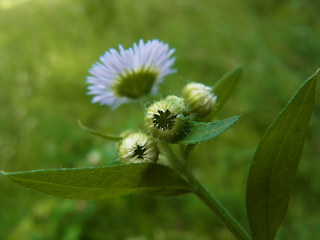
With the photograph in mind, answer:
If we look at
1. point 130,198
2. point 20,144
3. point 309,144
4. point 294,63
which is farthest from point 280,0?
point 20,144

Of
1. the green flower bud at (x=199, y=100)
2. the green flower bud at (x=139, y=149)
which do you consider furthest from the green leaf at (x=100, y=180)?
the green flower bud at (x=199, y=100)

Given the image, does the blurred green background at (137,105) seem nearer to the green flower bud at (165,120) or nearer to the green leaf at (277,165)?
the green flower bud at (165,120)

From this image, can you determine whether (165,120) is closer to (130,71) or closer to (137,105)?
(130,71)

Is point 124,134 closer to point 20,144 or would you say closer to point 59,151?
point 59,151

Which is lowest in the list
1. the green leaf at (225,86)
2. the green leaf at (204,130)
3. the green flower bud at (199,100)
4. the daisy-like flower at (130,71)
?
the green leaf at (204,130)

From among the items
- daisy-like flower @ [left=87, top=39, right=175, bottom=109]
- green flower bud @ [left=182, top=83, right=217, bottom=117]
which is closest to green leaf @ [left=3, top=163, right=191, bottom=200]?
green flower bud @ [left=182, top=83, right=217, bottom=117]

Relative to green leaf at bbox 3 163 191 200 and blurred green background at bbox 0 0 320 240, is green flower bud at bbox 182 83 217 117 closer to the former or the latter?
blurred green background at bbox 0 0 320 240
